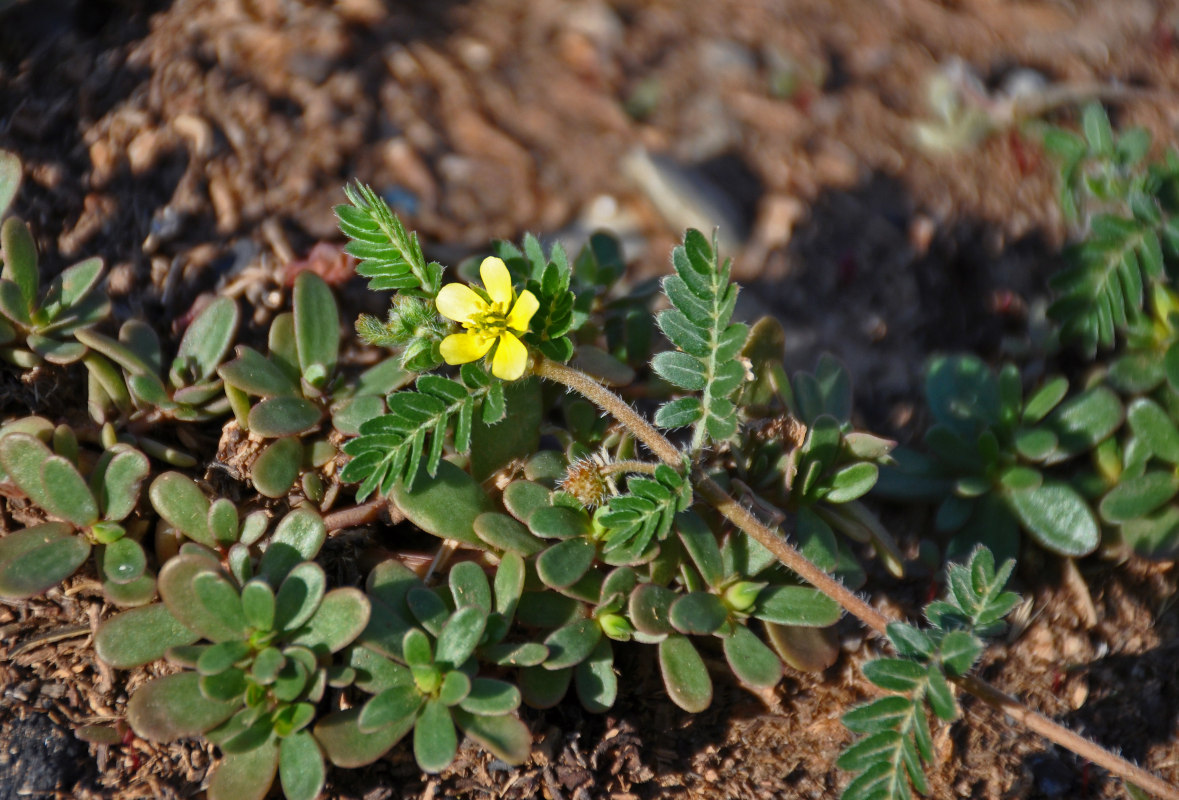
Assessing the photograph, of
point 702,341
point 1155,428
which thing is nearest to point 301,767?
point 702,341

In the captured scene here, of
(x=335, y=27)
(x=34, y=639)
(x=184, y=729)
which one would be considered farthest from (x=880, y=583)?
(x=335, y=27)

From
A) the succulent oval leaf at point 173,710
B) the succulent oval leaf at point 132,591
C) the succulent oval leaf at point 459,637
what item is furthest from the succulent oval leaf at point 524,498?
the succulent oval leaf at point 132,591

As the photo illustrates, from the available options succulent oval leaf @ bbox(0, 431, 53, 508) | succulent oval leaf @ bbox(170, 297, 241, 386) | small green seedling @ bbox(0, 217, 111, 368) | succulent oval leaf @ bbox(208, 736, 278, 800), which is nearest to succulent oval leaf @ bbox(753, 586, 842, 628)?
succulent oval leaf @ bbox(208, 736, 278, 800)

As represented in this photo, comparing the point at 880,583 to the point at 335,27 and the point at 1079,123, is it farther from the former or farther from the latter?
the point at 335,27

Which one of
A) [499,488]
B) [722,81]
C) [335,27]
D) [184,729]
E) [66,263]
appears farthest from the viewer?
[722,81]

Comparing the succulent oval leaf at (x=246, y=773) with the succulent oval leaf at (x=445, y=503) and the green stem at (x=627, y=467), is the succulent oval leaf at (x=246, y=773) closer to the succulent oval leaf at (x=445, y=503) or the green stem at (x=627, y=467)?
the succulent oval leaf at (x=445, y=503)

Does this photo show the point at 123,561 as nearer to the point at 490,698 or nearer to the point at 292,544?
the point at 292,544
